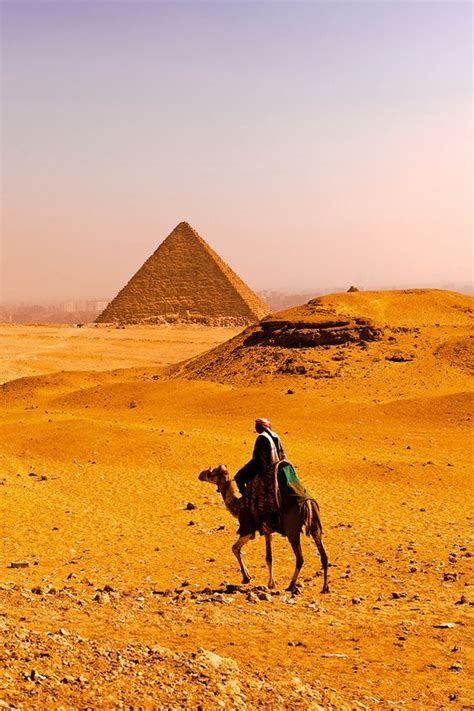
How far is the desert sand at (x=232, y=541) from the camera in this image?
430 cm

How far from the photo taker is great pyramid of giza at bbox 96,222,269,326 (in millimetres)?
82312

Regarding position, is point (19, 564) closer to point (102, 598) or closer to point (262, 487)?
point (102, 598)

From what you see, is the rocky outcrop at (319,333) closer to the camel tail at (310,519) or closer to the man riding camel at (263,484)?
the man riding camel at (263,484)

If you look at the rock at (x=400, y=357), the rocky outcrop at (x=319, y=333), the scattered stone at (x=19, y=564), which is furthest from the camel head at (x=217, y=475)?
the rocky outcrop at (x=319, y=333)

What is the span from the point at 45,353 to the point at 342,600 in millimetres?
43207

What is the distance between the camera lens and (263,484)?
22.0 ft

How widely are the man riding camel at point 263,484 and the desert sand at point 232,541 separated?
0.67 meters

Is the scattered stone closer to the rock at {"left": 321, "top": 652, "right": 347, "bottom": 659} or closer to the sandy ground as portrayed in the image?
the rock at {"left": 321, "top": 652, "right": 347, "bottom": 659}

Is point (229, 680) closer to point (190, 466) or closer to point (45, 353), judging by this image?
point (190, 466)

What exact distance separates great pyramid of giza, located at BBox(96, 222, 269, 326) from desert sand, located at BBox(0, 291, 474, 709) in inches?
2324

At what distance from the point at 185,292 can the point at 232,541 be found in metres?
78.0

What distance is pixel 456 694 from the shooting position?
438 cm

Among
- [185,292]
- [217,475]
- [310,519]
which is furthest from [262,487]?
[185,292]

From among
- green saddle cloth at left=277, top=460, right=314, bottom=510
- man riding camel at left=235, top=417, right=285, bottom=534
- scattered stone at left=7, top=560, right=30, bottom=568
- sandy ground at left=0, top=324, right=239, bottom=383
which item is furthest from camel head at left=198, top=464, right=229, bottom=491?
sandy ground at left=0, top=324, right=239, bottom=383
